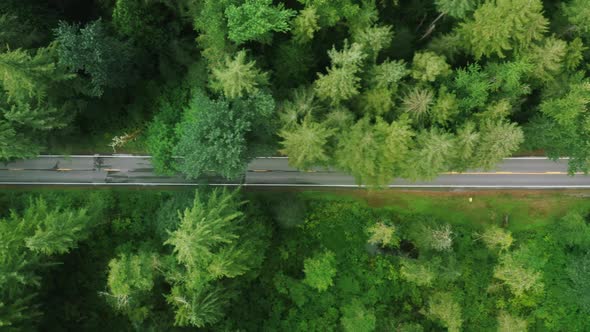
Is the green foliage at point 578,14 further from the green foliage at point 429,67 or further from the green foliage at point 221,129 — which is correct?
the green foliage at point 221,129

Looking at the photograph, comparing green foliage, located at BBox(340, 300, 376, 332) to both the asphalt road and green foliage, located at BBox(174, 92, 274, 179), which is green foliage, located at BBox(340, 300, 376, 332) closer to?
the asphalt road

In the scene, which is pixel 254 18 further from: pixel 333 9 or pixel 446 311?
pixel 446 311

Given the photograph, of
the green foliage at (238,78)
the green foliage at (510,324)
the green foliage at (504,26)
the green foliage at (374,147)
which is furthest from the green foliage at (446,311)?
the green foliage at (238,78)

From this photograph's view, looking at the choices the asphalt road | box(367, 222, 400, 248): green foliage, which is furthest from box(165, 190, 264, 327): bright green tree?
box(367, 222, 400, 248): green foliage

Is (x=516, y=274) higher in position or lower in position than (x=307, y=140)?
lower

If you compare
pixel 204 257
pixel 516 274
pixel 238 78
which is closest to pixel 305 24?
pixel 238 78

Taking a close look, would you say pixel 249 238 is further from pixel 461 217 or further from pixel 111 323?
pixel 461 217
